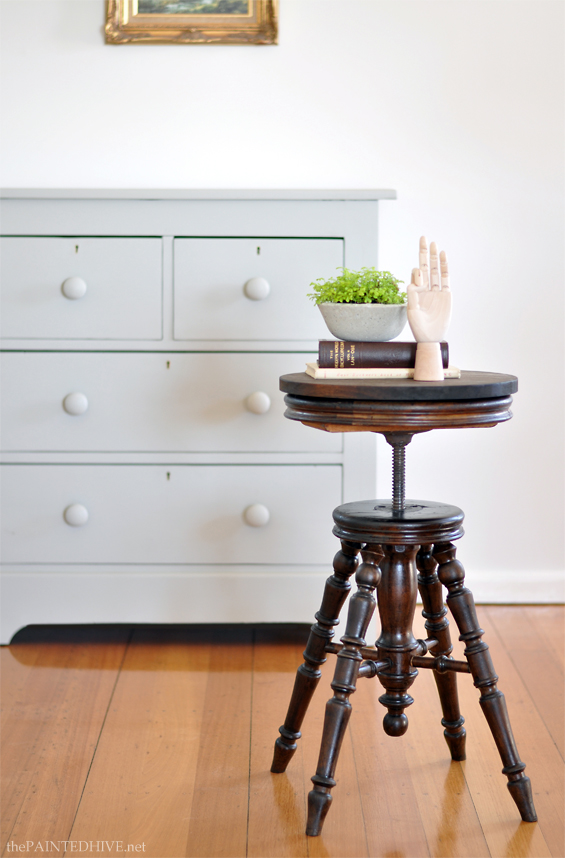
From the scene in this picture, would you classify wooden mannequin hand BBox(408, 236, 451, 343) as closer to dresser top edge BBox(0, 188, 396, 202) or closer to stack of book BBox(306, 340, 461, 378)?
stack of book BBox(306, 340, 461, 378)

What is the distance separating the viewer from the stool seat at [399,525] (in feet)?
4.06

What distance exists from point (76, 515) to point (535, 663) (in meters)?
1.15

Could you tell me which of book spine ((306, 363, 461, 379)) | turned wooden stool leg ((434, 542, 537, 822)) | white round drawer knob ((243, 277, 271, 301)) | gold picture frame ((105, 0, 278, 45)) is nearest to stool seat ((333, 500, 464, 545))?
turned wooden stool leg ((434, 542, 537, 822))

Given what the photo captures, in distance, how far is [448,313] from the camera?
50.8 inches

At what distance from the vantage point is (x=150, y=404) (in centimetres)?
192

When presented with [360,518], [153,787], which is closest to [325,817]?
[153,787]

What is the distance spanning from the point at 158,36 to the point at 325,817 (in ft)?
6.41

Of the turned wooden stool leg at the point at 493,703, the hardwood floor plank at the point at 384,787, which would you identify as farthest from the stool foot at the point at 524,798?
the hardwood floor plank at the point at 384,787

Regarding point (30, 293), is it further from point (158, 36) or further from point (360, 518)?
point (360, 518)

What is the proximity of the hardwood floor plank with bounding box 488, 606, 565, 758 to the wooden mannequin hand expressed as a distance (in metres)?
0.83

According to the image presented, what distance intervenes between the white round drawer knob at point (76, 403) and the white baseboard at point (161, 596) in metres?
0.40

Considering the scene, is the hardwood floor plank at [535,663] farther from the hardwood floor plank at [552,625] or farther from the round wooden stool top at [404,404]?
the round wooden stool top at [404,404]

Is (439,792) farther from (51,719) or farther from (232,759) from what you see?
(51,719)

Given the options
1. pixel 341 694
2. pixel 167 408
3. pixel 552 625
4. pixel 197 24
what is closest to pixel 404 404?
pixel 341 694
